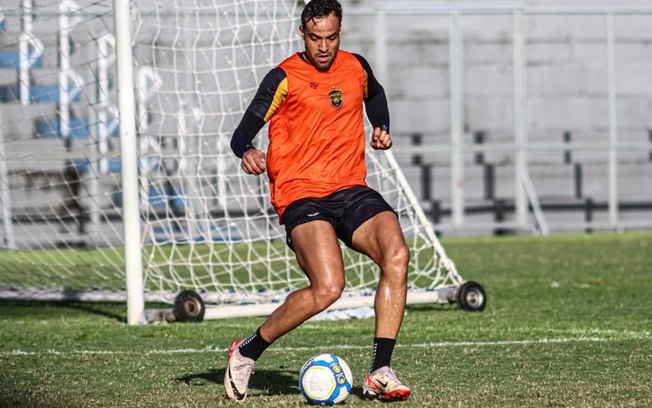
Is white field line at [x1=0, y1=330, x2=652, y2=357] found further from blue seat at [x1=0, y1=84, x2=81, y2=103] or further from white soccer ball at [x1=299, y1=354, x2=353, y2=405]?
blue seat at [x1=0, y1=84, x2=81, y2=103]

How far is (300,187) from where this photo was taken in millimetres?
5332

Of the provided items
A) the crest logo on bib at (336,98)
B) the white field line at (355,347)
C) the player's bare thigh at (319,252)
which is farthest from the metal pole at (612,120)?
the player's bare thigh at (319,252)

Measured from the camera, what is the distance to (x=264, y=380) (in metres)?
5.80

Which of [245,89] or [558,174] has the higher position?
[245,89]

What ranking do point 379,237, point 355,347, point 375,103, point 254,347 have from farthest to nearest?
point 355,347
point 375,103
point 254,347
point 379,237

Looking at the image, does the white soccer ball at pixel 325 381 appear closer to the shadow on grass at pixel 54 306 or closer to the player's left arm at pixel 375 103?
the player's left arm at pixel 375 103

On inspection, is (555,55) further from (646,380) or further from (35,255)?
(646,380)

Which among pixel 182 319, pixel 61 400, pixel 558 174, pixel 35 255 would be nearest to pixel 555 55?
pixel 558 174

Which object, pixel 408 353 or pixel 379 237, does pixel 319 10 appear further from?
pixel 408 353

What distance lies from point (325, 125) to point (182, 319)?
3.37m

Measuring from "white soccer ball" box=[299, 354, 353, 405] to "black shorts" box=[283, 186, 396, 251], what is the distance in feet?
1.93

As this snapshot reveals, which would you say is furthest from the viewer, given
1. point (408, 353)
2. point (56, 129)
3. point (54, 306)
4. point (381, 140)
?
point (56, 129)

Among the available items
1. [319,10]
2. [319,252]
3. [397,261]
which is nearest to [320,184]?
[319,252]

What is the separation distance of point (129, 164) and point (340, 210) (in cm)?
334
